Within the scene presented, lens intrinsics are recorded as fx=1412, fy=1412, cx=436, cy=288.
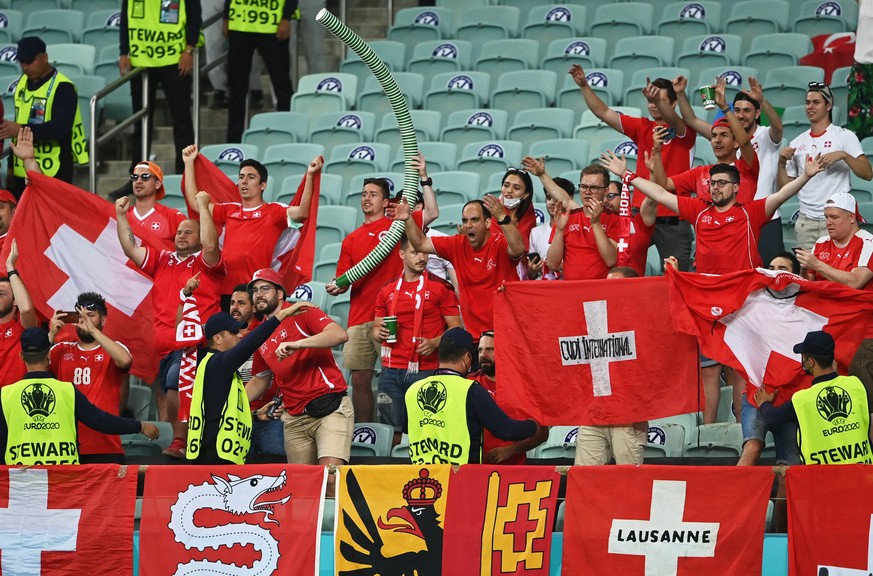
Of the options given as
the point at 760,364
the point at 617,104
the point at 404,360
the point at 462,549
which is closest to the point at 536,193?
the point at 617,104

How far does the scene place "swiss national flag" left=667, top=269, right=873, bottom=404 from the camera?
897 cm

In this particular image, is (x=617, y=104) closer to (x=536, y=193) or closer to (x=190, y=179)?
(x=536, y=193)

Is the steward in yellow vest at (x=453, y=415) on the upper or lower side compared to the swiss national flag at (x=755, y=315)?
lower

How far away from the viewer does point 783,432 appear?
8.77m

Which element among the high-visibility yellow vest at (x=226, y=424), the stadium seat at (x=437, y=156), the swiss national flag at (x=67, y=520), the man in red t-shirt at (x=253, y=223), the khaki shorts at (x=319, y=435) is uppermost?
the stadium seat at (x=437, y=156)

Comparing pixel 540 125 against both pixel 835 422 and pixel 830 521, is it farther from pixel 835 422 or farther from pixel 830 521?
pixel 830 521

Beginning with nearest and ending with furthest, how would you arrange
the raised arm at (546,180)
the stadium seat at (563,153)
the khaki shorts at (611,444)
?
1. the khaki shorts at (611,444)
2. the raised arm at (546,180)
3. the stadium seat at (563,153)

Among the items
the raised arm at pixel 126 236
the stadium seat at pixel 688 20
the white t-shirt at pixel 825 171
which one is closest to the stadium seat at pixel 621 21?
the stadium seat at pixel 688 20

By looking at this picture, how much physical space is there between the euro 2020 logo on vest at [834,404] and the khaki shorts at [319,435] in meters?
3.17

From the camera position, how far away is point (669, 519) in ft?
27.1

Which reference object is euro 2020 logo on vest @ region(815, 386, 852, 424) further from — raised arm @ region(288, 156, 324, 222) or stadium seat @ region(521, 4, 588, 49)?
stadium seat @ region(521, 4, 588, 49)

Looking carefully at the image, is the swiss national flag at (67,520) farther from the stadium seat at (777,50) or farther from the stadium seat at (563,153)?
the stadium seat at (777,50)

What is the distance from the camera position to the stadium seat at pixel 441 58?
48.1ft

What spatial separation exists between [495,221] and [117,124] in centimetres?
567
